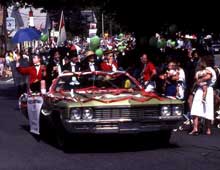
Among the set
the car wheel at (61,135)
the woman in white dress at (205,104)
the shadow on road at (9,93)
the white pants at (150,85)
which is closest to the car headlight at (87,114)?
the car wheel at (61,135)

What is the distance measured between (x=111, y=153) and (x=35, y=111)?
2.45 metres

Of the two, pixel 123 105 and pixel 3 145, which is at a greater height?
pixel 123 105

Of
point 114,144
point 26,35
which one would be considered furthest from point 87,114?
point 26,35

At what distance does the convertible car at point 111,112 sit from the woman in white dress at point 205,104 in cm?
140

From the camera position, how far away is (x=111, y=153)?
40.9 feet

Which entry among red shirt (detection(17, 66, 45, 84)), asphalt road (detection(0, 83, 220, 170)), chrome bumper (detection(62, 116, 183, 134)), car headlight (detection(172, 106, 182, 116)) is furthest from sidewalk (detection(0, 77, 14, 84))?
chrome bumper (detection(62, 116, 183, 134))

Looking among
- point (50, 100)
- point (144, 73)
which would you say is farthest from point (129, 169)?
point (144, 73)

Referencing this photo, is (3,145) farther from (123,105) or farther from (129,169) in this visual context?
(129,169)

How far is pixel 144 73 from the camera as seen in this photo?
17.7 metres

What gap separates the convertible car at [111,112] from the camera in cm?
1220

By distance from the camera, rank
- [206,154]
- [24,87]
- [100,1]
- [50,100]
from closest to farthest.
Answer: [206,154] → [50,100] → [24,87] → [100,1]

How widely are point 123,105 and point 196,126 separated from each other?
113 inches

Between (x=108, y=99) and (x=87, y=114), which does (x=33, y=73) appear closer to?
(x=108, y=99)

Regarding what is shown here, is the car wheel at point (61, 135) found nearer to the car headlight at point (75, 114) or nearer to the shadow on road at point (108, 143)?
the shadow on road at point (108, 143)
